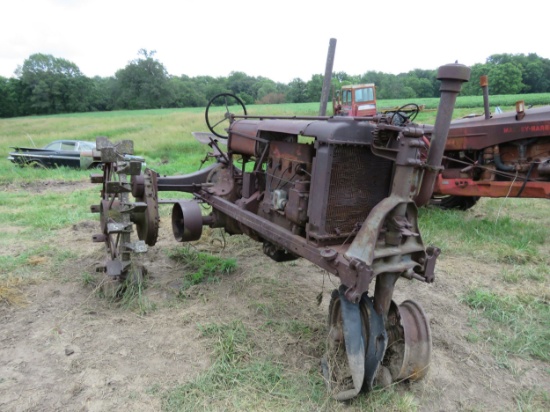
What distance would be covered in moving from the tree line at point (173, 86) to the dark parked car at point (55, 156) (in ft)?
96.4

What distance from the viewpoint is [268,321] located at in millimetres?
3350

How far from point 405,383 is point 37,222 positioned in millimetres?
5454

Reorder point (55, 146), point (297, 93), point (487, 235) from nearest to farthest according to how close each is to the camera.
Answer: point (487, 235), point (55, 146), point (297, 93)

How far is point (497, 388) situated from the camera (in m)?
2.62

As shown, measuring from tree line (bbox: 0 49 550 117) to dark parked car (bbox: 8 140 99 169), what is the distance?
96.4 ft

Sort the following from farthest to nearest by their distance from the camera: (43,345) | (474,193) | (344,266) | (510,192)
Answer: (474,193), (510,192), (43,345), (344,266)

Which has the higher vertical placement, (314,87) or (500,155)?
(500,155)

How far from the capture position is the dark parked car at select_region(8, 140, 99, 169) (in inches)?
472

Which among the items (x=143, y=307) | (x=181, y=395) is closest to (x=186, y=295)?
(x=143, y=307)

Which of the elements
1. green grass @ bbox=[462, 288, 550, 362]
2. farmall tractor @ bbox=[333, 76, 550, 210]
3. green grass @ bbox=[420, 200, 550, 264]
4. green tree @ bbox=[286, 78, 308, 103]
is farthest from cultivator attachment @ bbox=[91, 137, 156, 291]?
green tree @ bbox=[286, 78, 308, 103]

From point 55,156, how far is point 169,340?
10896 mm

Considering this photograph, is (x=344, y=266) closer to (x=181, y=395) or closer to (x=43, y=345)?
(x=181, y=395)

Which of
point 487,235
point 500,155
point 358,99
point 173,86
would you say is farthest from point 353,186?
point 173,86

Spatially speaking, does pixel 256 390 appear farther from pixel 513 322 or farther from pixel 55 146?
pixel 55 146
